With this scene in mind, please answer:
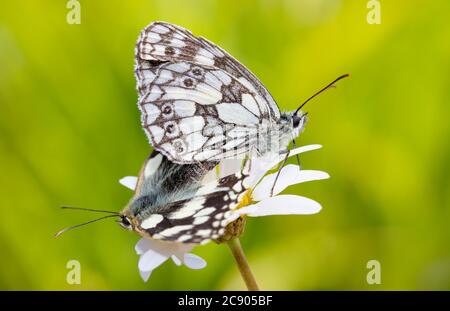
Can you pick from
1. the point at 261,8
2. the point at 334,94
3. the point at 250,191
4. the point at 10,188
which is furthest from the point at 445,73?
the point at 10,188

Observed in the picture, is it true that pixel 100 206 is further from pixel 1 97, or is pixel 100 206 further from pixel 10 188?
pixel 1 97

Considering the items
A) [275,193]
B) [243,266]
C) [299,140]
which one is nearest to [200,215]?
[243,266]

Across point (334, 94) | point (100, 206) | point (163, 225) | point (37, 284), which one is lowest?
point (37, 284)

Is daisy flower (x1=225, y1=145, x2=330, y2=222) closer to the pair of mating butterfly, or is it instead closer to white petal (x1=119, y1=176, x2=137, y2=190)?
the pair of mating butterfly

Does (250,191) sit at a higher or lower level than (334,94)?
lower

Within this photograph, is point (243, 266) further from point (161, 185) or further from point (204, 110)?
point (204, 110)

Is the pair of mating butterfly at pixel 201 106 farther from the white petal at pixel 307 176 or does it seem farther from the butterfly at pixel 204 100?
the white petal at pixel 307 176
